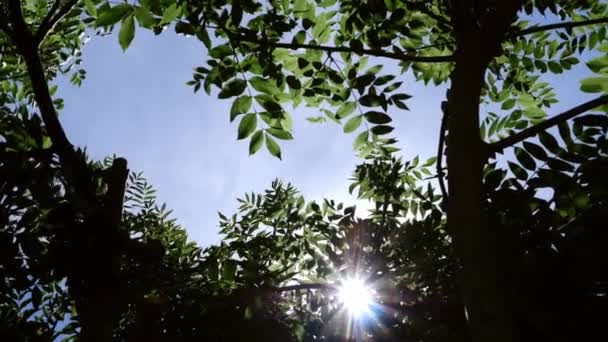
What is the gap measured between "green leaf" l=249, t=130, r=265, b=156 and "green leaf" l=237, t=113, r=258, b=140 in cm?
4

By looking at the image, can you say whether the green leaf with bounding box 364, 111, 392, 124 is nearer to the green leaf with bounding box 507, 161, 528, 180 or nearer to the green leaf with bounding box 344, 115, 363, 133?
the green leaf with bounding box 344, 115, 363, 133

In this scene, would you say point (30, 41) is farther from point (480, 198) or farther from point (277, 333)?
point (480, 198)

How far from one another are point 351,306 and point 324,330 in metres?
0.21

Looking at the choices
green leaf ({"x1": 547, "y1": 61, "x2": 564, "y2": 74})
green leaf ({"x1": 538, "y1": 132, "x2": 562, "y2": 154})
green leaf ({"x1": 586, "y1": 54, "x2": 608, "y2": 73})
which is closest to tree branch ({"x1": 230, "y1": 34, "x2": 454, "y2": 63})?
green leaf ({"x1": 538, "y1": 132, "x2": 562, "y2": 154})

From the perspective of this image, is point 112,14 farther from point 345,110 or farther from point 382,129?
point 382,129

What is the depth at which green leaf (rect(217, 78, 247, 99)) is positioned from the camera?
2.46 meters

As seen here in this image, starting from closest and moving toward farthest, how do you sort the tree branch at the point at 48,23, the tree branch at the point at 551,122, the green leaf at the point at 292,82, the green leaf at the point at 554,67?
the tree branch at the point at 551,122 < the tree branch at the point at 48,23 < the green leaf at the point at 292,82 < the green leaf at the point at 554,67

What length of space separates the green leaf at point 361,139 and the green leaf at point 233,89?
0.84m

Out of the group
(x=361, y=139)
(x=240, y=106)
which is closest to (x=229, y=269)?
(x=240, y=106)

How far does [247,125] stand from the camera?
8.06 feet

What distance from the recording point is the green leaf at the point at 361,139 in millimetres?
2928

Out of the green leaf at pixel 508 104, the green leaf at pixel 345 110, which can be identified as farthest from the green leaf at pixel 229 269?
the green leaf at pixel 508 104

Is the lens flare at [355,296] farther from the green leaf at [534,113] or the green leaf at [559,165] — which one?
the green leaf at [534,113]

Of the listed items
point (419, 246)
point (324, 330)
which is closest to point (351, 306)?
point (324, 330)
